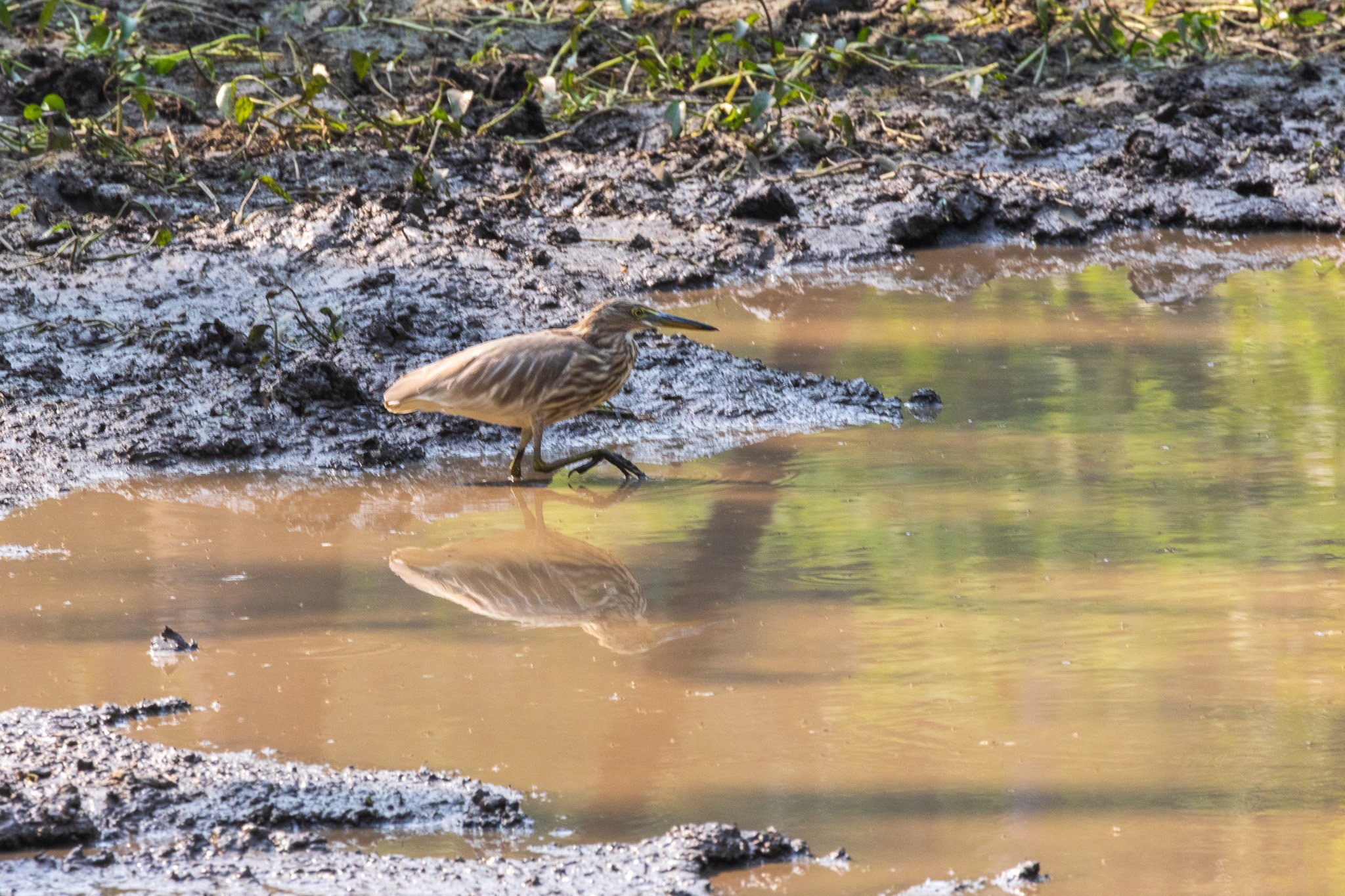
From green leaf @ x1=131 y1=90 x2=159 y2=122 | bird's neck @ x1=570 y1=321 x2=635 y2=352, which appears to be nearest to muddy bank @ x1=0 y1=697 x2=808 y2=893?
bird's neck @ x1=570 y1=321 x2=635 y2=352

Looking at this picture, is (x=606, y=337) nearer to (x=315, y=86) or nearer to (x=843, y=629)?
(x=843, y=629)

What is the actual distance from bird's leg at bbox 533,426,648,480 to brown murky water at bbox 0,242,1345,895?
4.3 inches

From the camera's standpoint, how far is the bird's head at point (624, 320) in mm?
6281

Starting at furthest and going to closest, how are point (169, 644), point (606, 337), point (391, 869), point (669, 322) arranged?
point (669, 322) < point (606, 337) < point (169, 644) < point (391, 869)

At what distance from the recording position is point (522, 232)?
912cm

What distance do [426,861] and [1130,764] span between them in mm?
1595

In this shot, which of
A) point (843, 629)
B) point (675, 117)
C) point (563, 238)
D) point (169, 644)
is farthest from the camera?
point (675, 117)

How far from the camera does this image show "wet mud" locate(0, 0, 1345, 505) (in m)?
6.52

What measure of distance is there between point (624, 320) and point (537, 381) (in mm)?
532

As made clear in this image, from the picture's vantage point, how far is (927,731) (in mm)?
3795

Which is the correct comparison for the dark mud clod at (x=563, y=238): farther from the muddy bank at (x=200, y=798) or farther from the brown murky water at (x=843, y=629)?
the muddy bank at (x=200, y=798)

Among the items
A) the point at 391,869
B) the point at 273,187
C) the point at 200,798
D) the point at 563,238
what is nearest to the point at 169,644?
the point at 200,798

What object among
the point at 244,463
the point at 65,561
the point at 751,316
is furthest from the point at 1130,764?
the point at 751,316

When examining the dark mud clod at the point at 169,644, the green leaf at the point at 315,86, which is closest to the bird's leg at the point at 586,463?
the dark mud clod at the point at 169,644
